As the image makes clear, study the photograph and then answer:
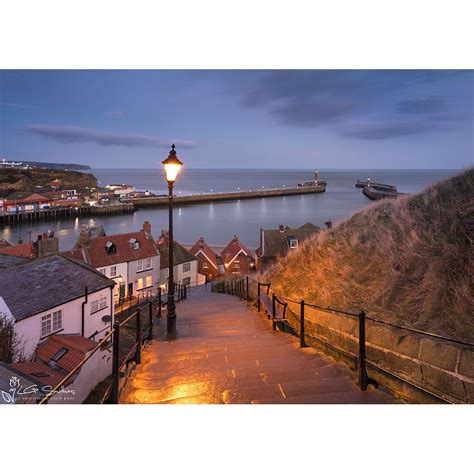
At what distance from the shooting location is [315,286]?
23.8 feet

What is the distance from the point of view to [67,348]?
11211mm

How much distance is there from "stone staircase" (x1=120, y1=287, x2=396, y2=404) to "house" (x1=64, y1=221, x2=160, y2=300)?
18.4 m

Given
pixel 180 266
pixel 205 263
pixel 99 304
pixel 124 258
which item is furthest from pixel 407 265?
pixel 205 263

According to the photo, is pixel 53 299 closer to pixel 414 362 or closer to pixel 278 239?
pixel 414 362

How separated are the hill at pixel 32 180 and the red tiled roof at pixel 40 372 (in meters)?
85.2

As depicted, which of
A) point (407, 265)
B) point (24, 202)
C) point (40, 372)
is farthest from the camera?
point (24, 202)

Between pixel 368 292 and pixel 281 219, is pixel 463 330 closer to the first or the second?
pixel 368 292

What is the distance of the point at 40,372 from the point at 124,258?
17.3 m

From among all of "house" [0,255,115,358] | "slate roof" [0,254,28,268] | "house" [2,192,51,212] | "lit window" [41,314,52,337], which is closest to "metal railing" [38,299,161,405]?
"house" [0,255,115,358]

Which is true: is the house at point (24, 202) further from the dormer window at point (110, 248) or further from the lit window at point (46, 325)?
the lit window at point (46, 325)

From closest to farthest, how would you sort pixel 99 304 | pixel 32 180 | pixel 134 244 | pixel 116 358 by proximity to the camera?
pixel 116 358 → pixel 99 304 → pixel 134 244 → pixel 32 180

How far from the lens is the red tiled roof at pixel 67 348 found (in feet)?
34.6

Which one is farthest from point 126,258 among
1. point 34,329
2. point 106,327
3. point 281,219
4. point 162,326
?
point 281,219

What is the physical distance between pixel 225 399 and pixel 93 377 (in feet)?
28.8
